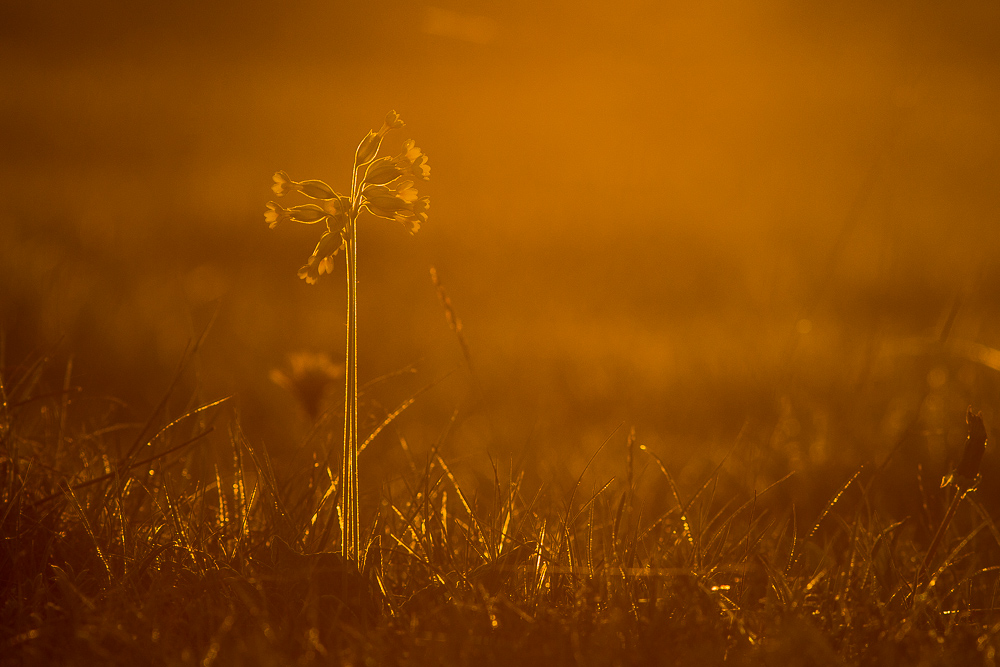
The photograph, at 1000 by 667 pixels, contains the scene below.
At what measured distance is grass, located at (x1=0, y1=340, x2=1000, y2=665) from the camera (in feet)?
4.76

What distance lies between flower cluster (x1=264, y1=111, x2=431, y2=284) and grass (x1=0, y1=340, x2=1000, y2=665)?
46 cm

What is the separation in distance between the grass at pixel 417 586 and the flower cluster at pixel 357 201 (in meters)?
0.46

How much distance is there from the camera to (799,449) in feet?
9.30

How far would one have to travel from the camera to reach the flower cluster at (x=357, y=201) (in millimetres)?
1424

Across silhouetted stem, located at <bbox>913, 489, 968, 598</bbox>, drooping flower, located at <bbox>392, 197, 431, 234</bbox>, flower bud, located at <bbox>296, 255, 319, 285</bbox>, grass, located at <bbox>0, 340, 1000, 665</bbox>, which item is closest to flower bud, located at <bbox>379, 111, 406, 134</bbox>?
drooping flower, located at <bbox>392, 197, 431, 234</bbox>

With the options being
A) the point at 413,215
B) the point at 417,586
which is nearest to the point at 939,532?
the point at 417,586

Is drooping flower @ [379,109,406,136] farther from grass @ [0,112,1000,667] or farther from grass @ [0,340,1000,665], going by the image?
grass @ [0,340,1000,665]

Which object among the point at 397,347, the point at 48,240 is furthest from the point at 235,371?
the point at 48,240

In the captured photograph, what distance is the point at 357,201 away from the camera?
1439 mm

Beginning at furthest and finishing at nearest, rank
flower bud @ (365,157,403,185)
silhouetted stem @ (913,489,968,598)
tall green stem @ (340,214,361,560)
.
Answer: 1. silhouetted stem @ (913,489,968,598)
2. flower bud @ (365,157,403,185)
3. tall green stem @ (340,214,361,560)

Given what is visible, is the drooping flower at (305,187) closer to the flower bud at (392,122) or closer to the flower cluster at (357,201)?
the flower cluster at (357,201)

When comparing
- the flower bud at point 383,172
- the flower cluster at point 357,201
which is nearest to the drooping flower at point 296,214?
the flower cluster at point 357,201

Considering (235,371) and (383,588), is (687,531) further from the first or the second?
(235,371)

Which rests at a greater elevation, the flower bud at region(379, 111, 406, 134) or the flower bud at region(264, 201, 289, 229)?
the flower bud at region(379, 111, 406, 134)
